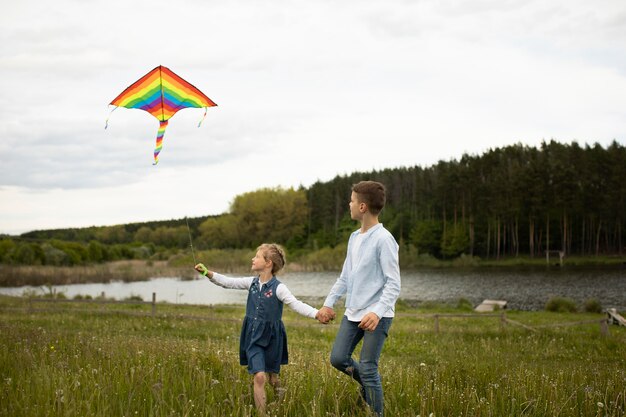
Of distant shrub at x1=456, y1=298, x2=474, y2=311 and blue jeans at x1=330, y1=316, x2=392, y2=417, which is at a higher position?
blue jeans at x1=330, y1=316, x2=392, y2=417

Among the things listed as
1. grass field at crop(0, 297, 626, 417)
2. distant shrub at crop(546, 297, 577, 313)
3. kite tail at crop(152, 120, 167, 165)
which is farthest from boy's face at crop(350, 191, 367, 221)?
distant shrub at crop(546, 297, 577, 313)

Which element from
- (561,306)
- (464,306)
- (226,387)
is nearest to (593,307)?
(561,306)

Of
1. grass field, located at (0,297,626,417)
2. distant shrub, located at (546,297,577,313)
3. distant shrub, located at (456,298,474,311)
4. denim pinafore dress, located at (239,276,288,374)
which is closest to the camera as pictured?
grass field, located at (0,297,626,417)

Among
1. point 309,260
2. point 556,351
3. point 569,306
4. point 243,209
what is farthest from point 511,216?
point 556,351

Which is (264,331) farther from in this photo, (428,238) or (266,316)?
(428,238)

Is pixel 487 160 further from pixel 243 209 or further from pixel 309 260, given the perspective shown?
pixel 243 209

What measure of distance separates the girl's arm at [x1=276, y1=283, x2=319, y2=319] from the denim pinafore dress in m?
0.09

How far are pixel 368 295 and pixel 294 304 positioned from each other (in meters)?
0.77

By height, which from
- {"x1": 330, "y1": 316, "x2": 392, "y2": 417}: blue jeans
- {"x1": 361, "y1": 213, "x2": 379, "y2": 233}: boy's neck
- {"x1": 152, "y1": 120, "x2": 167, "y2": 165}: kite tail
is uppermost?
{"x1": 152, "y1": 120, "x2": 167, "y2": 165}: kite tail

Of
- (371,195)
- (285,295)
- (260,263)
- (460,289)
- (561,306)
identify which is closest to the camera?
(371,195)

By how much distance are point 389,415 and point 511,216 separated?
241 feet

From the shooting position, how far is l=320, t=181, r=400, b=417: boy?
4828 mm

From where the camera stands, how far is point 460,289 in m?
41.0

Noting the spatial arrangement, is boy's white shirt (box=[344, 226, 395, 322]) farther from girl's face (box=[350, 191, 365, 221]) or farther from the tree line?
the tree line
